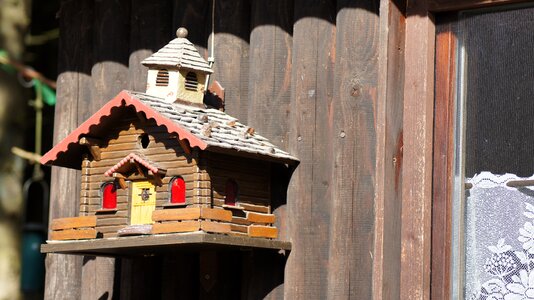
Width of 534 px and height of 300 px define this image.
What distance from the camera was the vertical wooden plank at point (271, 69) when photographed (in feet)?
19.0

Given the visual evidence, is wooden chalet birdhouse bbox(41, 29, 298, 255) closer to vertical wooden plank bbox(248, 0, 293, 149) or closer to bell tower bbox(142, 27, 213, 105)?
bell tower bbox(142, 27, 213, 105)

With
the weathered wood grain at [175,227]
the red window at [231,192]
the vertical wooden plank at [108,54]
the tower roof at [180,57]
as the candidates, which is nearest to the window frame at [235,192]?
the red window at [231,192]

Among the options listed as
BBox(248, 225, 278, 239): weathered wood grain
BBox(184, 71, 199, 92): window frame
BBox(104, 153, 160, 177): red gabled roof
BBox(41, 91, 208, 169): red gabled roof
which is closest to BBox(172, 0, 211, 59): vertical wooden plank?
BBox(184, 71, 199, 92): window frame

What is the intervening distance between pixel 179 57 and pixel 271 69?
1.31ft

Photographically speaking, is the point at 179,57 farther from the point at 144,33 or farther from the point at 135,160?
the point at 144,33

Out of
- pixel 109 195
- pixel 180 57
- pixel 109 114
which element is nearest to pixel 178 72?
pixel 180 57

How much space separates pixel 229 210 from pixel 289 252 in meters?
0.33

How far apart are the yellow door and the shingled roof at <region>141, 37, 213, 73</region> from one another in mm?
479

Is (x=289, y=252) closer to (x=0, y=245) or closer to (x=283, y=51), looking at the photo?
(x=283, y=51)

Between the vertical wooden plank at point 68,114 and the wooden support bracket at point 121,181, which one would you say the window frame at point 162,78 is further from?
the vertical wooden plank at point 68,114

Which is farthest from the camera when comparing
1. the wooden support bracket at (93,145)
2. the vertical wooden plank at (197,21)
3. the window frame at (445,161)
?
the vertical wooden plank at (197,21)

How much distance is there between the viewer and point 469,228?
17.1 ft

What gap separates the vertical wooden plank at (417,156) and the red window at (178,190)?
814 millimetres

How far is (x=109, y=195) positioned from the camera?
5.66 m
